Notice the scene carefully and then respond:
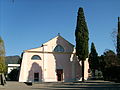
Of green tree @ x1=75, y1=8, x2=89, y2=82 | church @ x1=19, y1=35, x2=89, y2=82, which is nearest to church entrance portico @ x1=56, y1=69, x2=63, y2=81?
church @ x1=19, y1=35, x2=89, y2=82

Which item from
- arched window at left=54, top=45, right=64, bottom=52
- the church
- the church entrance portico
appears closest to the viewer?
the church

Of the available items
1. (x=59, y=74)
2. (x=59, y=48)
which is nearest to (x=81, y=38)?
(x=59, y=48)

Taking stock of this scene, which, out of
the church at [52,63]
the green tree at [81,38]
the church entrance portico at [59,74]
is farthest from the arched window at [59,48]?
the green tree at [81,38]

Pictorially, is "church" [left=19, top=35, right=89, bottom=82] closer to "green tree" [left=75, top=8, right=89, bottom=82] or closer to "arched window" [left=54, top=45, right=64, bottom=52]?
"arched window" [left=54, top=45, right=64, bottom=52]

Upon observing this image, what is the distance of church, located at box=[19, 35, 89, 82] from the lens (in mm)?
49281

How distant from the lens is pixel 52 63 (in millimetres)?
50594

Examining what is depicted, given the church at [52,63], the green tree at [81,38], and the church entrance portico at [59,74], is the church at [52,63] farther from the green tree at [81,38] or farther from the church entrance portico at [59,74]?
the green tree at [81,38]

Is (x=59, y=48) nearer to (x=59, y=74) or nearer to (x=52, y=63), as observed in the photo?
(x=52, y=63)

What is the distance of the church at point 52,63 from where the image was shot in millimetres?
49281

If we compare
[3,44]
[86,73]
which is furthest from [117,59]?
[3,44]

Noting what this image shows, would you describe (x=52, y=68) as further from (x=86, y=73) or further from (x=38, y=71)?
(x=86, y=73)

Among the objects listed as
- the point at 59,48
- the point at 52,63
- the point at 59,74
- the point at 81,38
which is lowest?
the point at 59,74

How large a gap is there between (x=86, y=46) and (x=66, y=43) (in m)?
6.30

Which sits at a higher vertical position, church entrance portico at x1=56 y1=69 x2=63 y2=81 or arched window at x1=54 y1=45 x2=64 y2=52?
arched window at x1=54 y1=45 x2=64 y2=52
